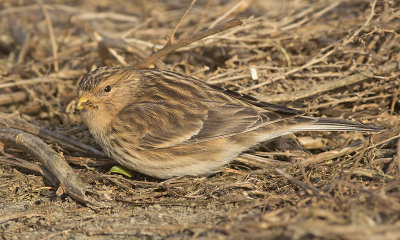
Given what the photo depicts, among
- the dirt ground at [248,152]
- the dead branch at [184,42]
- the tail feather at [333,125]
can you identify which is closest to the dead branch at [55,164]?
the dirt ground at [248,152]

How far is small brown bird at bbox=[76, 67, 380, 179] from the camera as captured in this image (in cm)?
478

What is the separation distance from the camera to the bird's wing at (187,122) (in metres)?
4.77

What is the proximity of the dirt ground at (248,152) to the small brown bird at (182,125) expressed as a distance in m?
0.23

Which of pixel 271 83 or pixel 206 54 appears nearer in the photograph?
pixel 271 83

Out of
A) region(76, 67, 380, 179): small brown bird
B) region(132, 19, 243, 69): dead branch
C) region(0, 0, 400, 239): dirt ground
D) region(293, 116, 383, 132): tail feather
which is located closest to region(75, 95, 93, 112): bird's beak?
region(76, 67, 380, 179): small brown bird

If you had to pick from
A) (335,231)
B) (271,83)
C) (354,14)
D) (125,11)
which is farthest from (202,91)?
(125,11)

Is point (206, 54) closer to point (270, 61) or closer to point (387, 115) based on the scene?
point (270, 61)

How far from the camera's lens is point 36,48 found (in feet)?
26.1

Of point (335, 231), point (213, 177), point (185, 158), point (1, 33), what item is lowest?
point (213, 177)

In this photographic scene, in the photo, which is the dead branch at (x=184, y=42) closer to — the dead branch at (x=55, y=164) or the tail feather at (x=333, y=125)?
the tail feather at (x=333, y=125)

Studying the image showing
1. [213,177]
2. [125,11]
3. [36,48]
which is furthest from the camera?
[125,11]

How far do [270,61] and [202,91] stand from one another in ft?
5.67

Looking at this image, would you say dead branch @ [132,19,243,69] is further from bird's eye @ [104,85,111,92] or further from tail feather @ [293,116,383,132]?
tail feather @ [293,116,383,132]

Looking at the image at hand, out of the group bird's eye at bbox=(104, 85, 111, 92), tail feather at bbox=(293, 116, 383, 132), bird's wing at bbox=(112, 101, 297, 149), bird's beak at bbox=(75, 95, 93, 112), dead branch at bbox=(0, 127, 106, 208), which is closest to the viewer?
dead branch at bbox=(0, 127, 106, 208)
